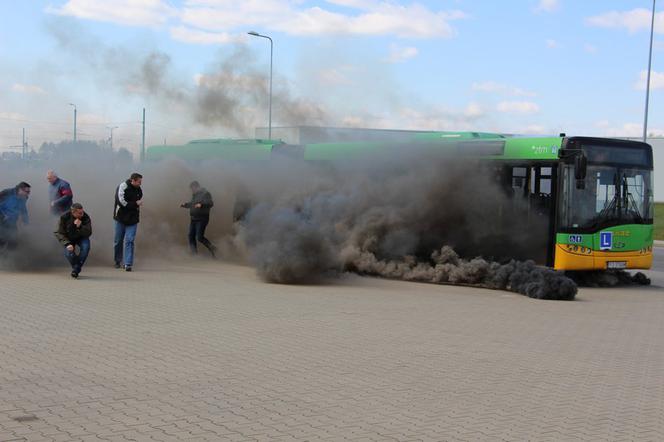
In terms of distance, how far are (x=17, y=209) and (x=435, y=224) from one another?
24.9ft

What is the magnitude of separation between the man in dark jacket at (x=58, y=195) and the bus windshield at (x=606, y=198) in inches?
354

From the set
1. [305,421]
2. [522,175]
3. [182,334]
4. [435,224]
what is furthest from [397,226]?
→ [305,421]

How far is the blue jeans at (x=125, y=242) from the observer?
14.3 metres

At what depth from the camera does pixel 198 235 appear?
1761 centimetres

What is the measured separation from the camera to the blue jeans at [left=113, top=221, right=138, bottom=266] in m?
14.3

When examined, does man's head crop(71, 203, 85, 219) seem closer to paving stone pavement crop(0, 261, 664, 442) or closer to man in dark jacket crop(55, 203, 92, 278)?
man in dark jacket crop(55, 203, 92, 278)

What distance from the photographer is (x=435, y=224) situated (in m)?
15.6

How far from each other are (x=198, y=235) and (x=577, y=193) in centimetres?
795

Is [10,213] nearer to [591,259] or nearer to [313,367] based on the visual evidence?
[313,367]

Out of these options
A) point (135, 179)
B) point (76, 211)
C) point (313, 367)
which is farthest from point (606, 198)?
point (313, 367)

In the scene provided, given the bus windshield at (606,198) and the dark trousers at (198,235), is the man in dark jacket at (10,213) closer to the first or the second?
the dark trousers at (198,235)

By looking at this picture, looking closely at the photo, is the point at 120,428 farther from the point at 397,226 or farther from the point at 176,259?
the point at 176,259

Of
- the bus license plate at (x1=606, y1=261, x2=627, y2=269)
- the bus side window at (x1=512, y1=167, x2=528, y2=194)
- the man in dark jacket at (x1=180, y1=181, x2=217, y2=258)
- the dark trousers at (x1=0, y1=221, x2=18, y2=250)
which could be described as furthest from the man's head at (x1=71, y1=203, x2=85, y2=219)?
the bus license plate at (x1=606, y1=261, x2=627, y2=269)

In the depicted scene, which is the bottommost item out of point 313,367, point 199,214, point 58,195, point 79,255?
point 313,367
